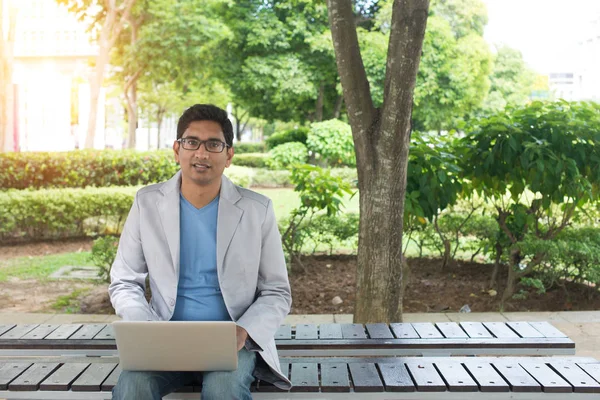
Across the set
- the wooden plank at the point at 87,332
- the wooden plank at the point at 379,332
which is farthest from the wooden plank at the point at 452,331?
the wooden plank at the point at 87,332

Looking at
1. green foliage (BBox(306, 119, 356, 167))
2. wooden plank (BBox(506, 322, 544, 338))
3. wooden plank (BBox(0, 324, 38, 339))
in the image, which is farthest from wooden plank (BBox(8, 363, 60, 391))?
green foliage (BBox(306, 119, 356, 167))

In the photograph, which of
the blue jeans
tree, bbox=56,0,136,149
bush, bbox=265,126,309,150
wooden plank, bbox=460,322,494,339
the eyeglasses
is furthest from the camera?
bush, bbox=265,126,309,150

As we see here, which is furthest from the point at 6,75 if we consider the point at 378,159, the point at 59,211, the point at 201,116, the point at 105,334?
the point at 201,116

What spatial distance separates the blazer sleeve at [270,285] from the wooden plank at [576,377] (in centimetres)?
96

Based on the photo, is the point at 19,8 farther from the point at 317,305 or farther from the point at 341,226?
the point at 317,305

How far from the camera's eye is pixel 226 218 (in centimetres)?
242

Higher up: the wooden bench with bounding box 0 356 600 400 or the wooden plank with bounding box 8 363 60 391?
the wooden bench with bounding box 0 356 600 400

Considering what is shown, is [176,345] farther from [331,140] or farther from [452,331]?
[331,140]

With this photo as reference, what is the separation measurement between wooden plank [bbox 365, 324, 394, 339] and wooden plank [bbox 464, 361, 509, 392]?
0.39 metres

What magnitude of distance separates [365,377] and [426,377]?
0.67ft

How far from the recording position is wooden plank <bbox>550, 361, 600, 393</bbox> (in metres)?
2.30

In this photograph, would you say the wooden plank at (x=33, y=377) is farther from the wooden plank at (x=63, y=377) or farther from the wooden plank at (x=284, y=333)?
the wooden plank at (x=284, y=333)

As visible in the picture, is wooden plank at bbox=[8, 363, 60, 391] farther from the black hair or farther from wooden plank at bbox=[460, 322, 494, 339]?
wooden plank at bbox=[460, 322, 494, 339]

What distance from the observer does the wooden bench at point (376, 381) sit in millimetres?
2289
